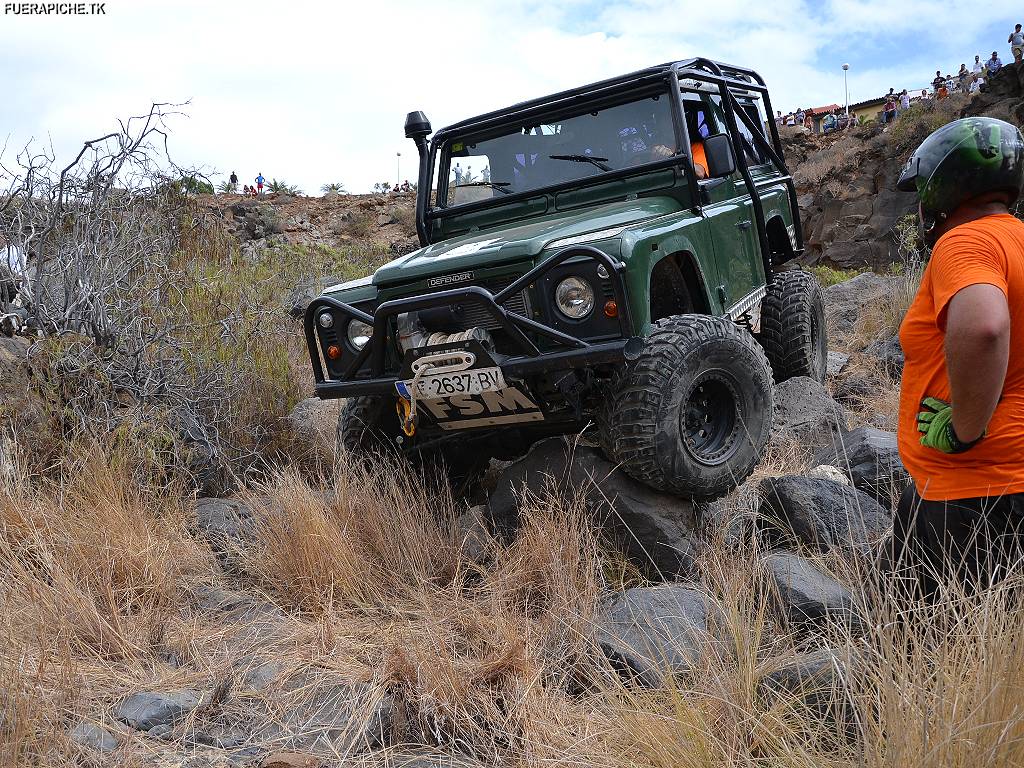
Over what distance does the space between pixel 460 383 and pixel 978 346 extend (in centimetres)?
223

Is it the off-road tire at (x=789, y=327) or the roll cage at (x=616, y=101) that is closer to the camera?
the roll cage at (x=616, y=101)

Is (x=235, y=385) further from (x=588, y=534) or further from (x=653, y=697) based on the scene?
(x=653, y=697)

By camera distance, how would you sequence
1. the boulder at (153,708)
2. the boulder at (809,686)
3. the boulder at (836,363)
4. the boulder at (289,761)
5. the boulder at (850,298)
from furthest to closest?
1. the boulder at (850,298)
2. the boulder at (836,363)
3. the boulder at (153,708)
4. the boulder at (289,761)
5. the boulder at (809,686)

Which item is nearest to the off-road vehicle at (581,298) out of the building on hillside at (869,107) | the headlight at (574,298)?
the headlight at (574,298)

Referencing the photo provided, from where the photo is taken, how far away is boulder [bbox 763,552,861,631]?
2828 millimetres

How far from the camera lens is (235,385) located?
5906mm

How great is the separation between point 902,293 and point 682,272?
563 centimetres

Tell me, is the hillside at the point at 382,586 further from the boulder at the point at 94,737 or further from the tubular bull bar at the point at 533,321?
the tubular bull bar at the point at 533,321

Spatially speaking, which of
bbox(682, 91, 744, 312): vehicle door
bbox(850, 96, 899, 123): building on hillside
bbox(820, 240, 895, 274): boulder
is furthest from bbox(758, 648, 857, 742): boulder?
bbox(850, 96, 899, 123): building on hillside

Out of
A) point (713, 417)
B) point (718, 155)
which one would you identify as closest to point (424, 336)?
point (713, 417)

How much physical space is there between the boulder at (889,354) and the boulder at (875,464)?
2564mm

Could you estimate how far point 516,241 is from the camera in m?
3.86

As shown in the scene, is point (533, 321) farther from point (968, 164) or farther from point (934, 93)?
point (934, 93)

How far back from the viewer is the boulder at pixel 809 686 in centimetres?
216
